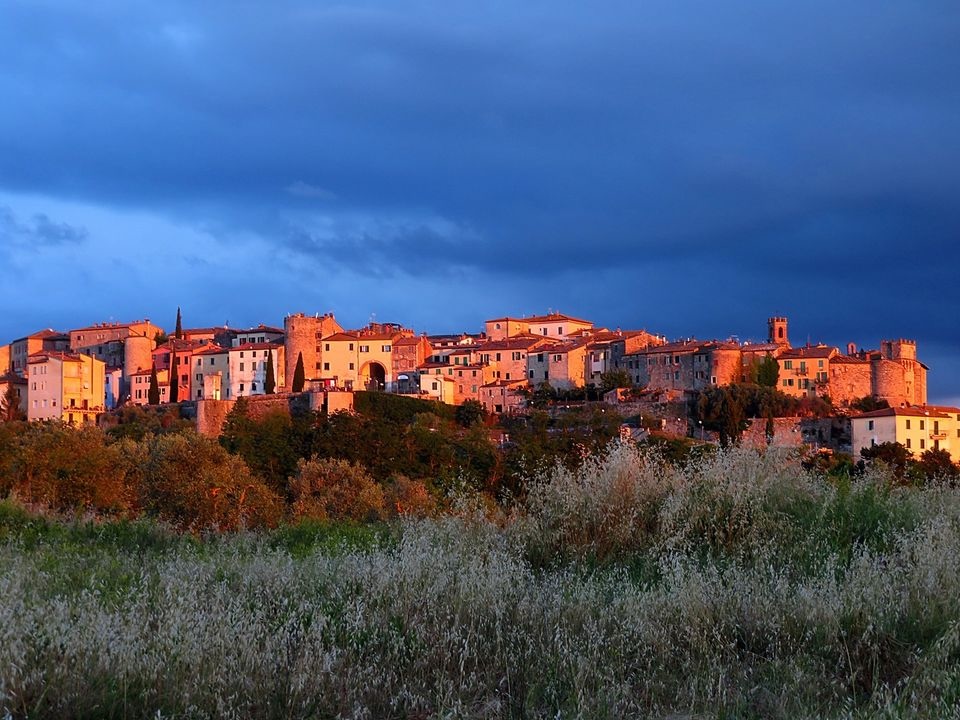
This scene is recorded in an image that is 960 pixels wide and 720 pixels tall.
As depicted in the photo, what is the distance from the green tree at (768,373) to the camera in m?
73.1

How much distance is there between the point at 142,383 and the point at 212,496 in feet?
201

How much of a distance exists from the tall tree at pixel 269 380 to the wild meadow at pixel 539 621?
67238 mm

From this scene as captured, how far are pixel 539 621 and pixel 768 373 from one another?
227ft

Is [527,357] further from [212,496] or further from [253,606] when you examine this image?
[253,606]

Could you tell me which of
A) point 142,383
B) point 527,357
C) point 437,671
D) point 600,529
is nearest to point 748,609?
point 437,671

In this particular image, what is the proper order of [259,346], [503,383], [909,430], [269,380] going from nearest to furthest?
[909,430] < [503,383] < [269,380] < [259,346]

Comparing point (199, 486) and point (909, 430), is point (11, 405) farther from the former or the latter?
point (199, 486)

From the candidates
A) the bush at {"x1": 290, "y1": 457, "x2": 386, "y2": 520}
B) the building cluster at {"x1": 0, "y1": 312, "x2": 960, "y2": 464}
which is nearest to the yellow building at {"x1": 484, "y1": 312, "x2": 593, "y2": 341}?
the building cluster at {"x1": 0, "y1": 312, "x2": 960, "y2": 464}

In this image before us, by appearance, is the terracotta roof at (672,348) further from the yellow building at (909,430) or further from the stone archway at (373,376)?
the stone archway at (373,376)

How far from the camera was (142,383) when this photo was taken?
265 feet

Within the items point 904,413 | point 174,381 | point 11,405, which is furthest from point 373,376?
point 904,413

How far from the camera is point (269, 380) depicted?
76.5 m

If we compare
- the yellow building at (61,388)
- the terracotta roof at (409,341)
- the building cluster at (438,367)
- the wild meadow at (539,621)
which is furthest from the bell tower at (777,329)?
the wild meadow at (539,621)

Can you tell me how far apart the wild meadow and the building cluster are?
2439 inches
